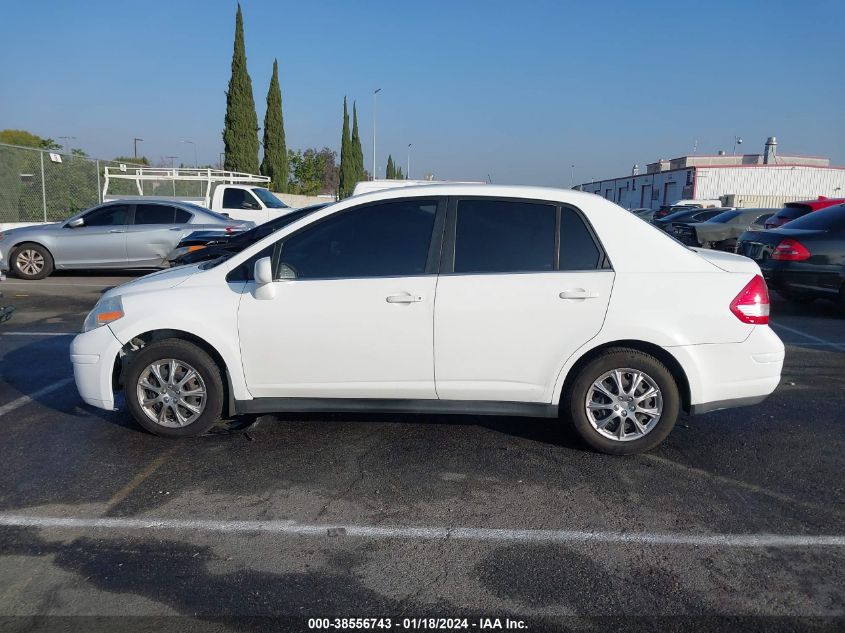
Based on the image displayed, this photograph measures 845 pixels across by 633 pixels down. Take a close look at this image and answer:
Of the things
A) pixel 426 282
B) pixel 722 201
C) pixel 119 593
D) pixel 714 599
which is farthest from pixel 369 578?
pixel 722 201

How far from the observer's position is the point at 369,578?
10.4 ft

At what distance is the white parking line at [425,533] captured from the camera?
3520 millimetres

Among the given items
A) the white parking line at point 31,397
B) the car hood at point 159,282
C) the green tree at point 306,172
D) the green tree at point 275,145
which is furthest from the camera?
the green tree at point 306,172

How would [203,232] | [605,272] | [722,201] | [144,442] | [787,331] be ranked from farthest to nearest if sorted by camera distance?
[722,201] < [203,232] < [787,331] < [144,442] < [605,272]

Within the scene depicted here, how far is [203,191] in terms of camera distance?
93.0ft

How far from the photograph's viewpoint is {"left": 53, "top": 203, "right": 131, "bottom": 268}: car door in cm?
1320

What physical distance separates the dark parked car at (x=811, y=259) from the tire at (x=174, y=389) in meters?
8.43

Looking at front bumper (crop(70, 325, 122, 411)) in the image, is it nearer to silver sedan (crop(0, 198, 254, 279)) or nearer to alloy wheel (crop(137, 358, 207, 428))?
alloy wheel (crop(137, 358, 207, 428))

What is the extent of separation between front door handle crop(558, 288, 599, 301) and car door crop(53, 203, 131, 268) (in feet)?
36.1

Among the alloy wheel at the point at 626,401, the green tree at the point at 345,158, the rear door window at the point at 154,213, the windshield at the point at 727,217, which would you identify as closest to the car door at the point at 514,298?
the alloy wheel at the point at 626,401

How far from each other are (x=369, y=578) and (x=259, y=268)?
2165 millimetres

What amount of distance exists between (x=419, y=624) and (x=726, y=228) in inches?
733

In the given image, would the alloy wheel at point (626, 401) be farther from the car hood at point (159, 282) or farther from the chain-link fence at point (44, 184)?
the chain-link fence at point (44, 184)

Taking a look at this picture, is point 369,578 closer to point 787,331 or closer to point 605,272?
point 605,272
